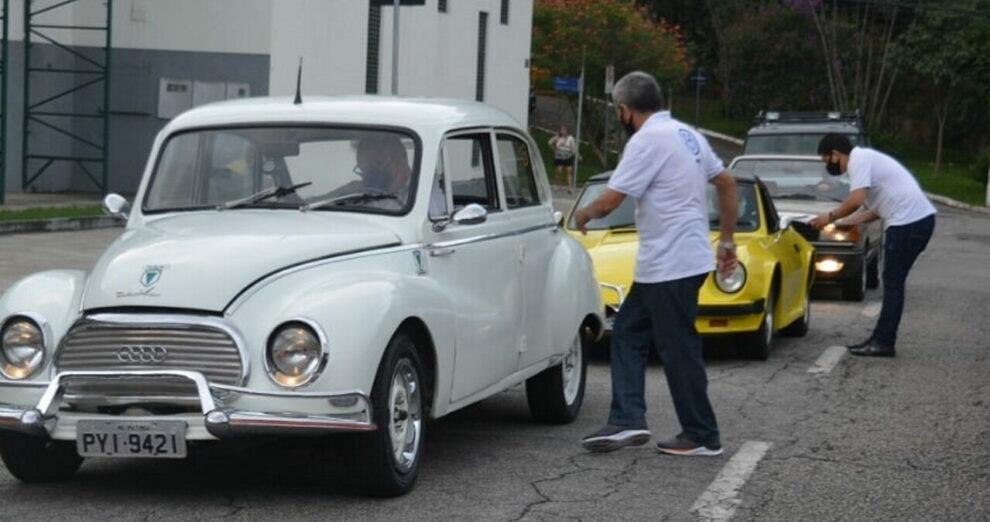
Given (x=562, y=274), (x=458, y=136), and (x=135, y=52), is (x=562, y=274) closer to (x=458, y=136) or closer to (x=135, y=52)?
(x=458, y=136)

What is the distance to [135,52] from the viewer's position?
33.9 m

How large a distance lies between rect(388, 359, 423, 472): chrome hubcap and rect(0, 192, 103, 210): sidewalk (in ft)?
68.0

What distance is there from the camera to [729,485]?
8.30 m

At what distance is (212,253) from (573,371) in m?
3.18

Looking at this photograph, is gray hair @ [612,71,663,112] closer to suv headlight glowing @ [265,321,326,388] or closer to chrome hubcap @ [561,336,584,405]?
chrome hubcap @ [561,336,584,405]

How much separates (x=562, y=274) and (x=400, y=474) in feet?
7.85

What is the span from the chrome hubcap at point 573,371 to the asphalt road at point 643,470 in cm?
21

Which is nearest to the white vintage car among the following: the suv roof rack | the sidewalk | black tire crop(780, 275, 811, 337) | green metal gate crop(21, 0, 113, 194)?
black tire crop(780, 275, 811, 337)

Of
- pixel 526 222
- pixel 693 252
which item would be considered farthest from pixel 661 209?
pixel 526 222

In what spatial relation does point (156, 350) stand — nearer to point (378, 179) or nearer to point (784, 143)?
point (378, 179)

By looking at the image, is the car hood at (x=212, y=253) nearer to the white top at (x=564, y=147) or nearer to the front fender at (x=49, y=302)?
the front fender at (x=49, y=302)

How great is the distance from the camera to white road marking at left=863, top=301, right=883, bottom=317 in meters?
17.3

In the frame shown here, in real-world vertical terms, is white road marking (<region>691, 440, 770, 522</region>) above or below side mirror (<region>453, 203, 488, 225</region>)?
below

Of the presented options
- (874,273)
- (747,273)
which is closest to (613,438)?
(747,273)
